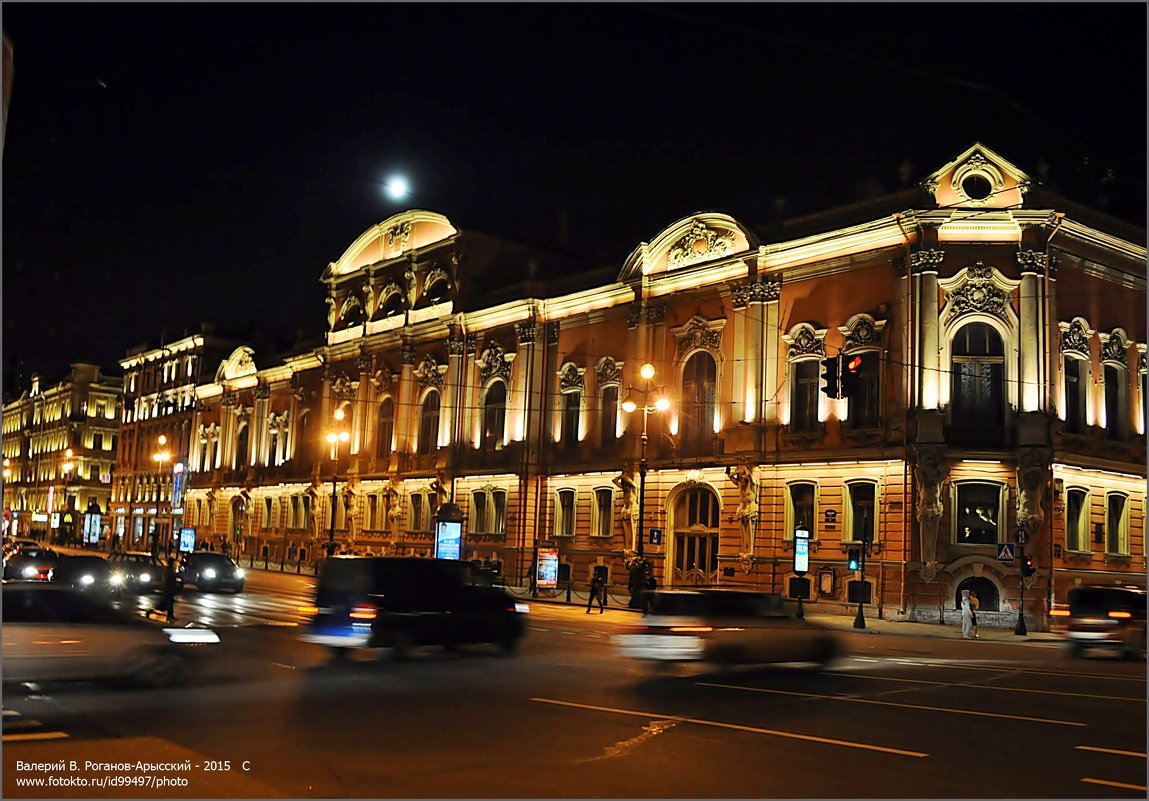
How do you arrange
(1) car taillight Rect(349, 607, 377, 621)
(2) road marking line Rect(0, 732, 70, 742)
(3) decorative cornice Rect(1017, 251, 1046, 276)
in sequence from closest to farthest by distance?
(2) road marking line Rect(0, 732, 70, 742) < (1) car taillight Rect(349, 607, 377, 621) < (3) decorative cornice Rect(1017, 251, 1046, 276)

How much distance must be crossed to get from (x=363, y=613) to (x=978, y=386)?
81.1 ft

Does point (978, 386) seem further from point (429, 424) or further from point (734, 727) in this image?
point (429, 424)

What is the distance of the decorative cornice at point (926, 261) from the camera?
36688mm

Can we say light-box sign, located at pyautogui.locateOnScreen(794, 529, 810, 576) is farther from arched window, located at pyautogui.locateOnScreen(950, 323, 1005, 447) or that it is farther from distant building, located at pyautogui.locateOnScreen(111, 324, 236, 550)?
distant building, located at pyautogui.locateOnScreen(111, 324, 236, 550)

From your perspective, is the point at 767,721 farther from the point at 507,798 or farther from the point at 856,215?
the point at 856,215

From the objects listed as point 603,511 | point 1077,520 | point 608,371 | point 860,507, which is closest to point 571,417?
point 608,371

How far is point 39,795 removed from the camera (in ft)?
27.1

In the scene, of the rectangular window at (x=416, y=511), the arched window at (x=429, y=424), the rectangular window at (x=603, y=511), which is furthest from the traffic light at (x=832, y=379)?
the rectangular window at (x=416, y=511)

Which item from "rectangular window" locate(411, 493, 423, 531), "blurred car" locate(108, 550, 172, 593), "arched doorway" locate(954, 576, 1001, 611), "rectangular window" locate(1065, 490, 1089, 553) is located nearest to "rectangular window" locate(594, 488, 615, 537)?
"rectangular window" locate(411, 493, 423, 531)

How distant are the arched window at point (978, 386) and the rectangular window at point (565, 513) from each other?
1809 centimetres

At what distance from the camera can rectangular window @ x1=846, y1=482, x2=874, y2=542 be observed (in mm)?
37550

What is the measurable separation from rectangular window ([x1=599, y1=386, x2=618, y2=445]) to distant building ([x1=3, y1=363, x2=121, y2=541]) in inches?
2707

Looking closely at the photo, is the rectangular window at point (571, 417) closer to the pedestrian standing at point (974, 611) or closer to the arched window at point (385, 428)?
the arched window at point (385, 428)

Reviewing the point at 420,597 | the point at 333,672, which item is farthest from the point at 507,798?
the point at 420,597
